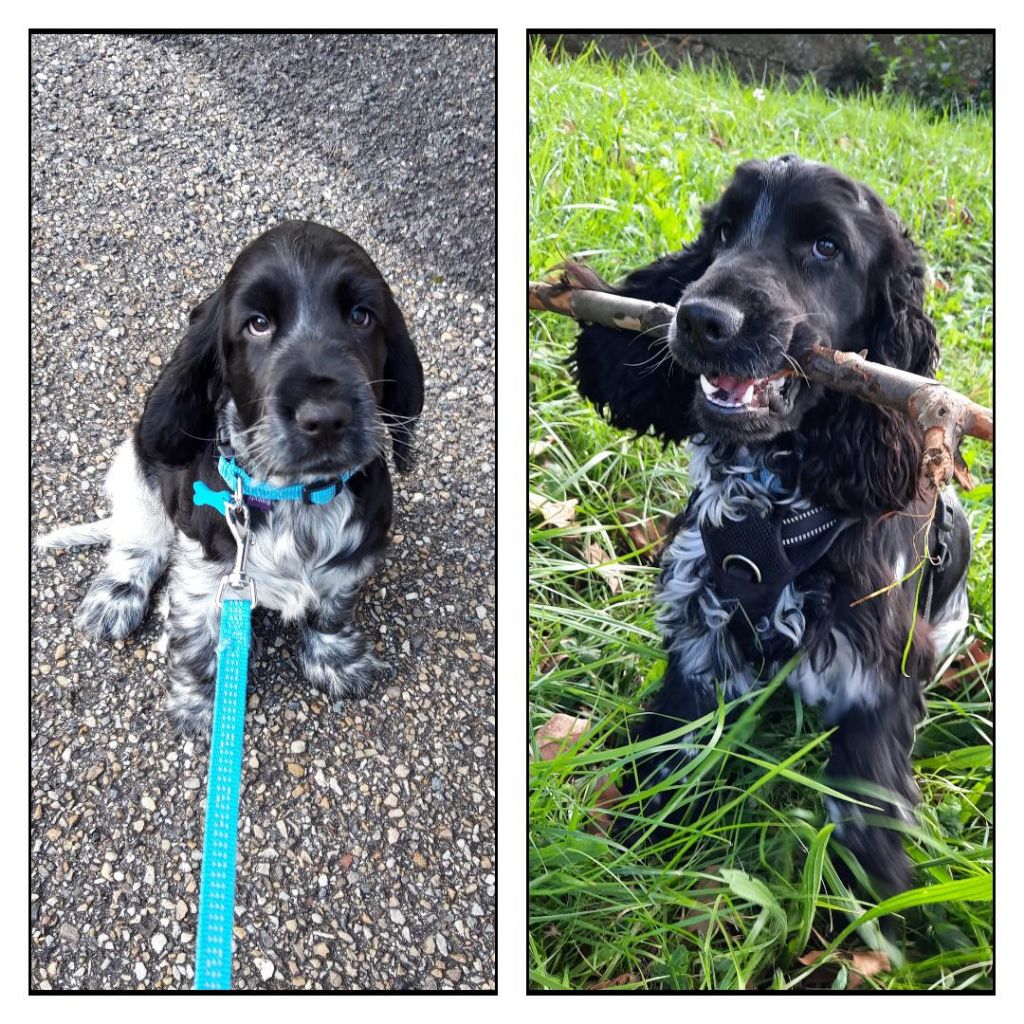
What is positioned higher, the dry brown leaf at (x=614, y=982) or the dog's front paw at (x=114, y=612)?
the dog's front paw at (x=114, y=612)

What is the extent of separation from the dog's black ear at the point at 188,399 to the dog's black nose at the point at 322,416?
0.39m

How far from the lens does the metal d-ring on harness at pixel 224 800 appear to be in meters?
1.50

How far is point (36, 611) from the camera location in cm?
265

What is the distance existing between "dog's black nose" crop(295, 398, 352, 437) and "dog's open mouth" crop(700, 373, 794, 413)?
78 cm

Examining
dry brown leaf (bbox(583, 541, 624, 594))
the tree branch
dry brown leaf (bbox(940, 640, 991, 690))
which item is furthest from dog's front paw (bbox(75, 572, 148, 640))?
dry brown leaf (bbox(940, 640, 991, 690))

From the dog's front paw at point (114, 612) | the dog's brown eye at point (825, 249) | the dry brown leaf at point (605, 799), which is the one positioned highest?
the dog's brown eye at point (825, 249)

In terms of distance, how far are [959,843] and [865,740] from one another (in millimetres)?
294

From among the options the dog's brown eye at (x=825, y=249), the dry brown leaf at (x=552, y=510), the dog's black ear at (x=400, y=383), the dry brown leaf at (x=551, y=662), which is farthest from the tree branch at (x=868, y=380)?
the dry brown leaf at (x=551, y=662)

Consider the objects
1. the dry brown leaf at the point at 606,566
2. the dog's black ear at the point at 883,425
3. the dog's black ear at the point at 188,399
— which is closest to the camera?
the dog's black ear at the point at 883,425

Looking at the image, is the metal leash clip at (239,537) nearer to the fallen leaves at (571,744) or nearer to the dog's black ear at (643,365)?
the fallen leaves at (571,744)

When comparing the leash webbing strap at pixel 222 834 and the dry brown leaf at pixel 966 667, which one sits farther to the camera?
the dry brown leaf at pixel 966 667

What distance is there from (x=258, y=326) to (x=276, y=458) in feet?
1.01

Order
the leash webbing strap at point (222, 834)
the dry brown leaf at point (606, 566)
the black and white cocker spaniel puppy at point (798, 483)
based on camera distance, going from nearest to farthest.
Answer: the leash webbing strap at point (222, 834) → the black and white cocker spaniel puppy at point (798, 483) → the dry brown leaf at point (606, 566)

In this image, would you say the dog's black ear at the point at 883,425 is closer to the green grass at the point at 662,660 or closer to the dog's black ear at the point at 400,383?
the green grass at the point at 662,660
